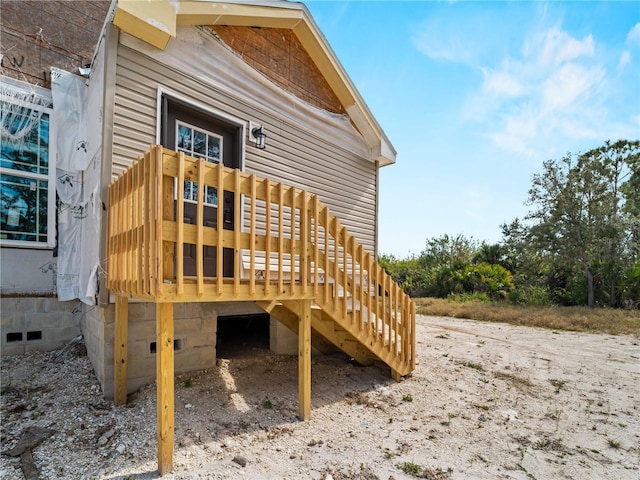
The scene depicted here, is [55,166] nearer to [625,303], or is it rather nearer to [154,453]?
[154,453]

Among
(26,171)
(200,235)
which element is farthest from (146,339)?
(26,171)

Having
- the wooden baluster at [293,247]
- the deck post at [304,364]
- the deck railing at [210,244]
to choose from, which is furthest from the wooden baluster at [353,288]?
the wooden baluster at [293,247]

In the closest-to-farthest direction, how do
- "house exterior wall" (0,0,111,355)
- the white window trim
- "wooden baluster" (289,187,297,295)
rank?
1. "wooden baluster" (289,187,297,295)
2. the white window trim
3. "house exterior wall" (0,0,111,355)

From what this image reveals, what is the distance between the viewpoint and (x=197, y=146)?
4660 millimetres

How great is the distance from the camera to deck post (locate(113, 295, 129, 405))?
11.4ft

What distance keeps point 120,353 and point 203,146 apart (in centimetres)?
272

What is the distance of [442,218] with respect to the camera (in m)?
23.1

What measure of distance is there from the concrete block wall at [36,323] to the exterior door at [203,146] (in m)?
1.84

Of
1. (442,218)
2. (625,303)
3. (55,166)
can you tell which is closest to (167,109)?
(55,166)

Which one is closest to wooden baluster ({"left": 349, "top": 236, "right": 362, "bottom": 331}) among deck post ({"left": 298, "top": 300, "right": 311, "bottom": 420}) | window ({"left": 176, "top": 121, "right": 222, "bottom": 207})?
deck post ({"left": 298, "top": 300, "right": 311, "bottom": 420})

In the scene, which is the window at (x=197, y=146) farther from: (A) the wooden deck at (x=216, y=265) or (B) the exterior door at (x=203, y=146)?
(A) the wooden deck at (x=216, y=265)

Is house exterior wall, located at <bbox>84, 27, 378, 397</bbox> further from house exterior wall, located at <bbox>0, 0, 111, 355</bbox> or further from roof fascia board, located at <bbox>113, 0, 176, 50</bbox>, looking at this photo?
house exterior wall, located at <bbox>0, 0, 111, 355</bbox>

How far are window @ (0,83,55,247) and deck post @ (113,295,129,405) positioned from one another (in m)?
2.00

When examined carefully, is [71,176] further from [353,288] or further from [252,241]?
[353,288]
